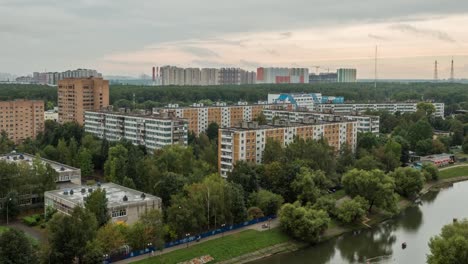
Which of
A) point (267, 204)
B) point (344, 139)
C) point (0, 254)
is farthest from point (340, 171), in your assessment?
point (0, 254)

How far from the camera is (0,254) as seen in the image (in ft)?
43.8

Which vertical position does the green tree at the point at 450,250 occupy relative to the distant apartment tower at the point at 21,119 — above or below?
below

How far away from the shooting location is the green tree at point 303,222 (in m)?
19.2

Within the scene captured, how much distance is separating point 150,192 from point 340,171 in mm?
11168

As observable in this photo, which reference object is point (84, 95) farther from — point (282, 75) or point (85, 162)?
point (282, 75)

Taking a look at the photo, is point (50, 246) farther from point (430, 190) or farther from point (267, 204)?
point (430, 190)

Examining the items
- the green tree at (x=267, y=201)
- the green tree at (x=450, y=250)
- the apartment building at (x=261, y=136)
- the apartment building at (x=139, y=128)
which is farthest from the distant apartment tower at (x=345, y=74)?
the green tree at (x=450, y=250)

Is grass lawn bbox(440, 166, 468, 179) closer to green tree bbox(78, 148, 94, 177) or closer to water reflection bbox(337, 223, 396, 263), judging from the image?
water reflection bbox(337, 223, 396, 263)

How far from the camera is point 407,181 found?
25953mm

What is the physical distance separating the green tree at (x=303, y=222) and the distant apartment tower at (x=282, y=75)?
303 ft

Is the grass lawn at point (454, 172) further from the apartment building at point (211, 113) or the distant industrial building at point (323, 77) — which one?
the distant industrial building at point (323, 77)

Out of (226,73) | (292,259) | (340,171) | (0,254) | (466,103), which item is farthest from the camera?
(226,73)

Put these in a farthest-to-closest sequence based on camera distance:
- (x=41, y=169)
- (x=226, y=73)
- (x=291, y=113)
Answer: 1. (x=226, y=73)
2. (x=291, y=113)
3. (x=41, y=169)

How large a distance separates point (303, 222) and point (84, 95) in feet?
94.0
